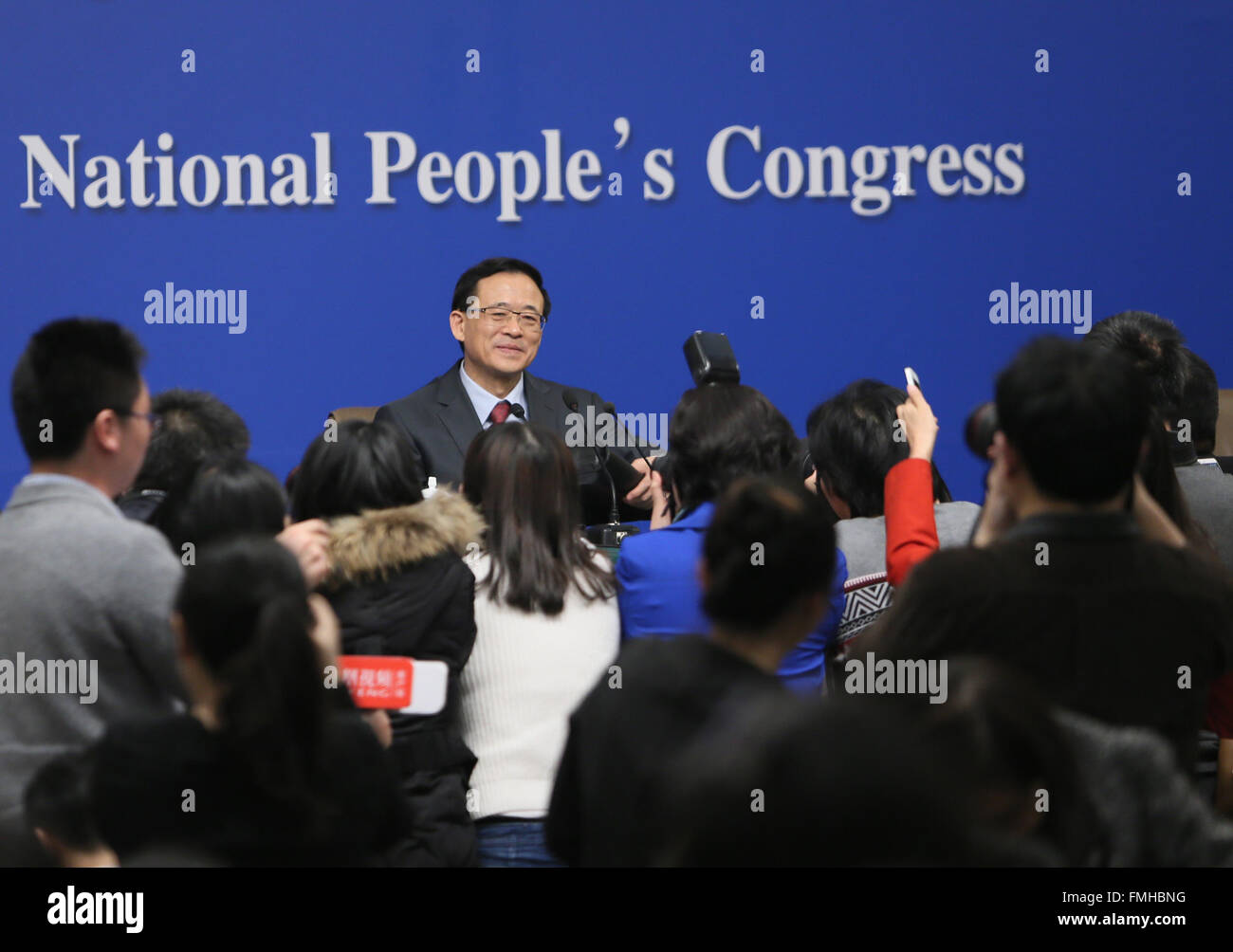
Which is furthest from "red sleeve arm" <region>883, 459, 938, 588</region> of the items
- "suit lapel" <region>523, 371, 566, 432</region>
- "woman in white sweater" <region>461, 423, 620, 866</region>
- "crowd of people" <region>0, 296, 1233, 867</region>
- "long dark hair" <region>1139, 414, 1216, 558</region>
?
"suit lapel" <region>523, 371, 566, 432</region>

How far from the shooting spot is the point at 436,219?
490cm

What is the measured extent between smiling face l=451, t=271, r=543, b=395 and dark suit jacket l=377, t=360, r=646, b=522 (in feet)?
0.27

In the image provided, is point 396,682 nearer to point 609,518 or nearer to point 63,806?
point 63,806

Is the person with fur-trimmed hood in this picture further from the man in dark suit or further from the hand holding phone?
the man in dark suit

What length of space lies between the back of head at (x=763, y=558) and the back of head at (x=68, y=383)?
83cm

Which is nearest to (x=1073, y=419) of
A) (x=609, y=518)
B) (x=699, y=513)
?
(x=699, y=513)

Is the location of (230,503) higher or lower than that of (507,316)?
lower

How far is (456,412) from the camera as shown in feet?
12.0

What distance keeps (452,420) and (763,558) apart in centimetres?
234

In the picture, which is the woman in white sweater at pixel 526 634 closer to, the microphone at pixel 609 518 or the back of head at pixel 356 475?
the back of head at pixel 356 475

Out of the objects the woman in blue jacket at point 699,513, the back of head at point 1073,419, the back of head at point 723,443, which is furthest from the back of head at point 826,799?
the back of head at point 723,443

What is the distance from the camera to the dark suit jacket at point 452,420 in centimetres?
351

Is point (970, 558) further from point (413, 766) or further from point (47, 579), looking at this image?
point (47, 579)
